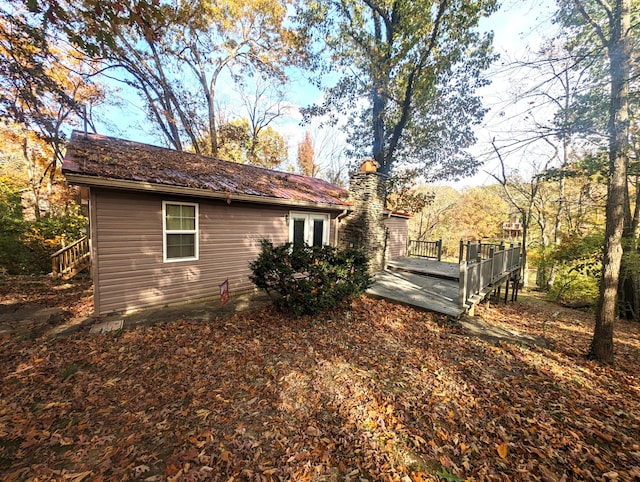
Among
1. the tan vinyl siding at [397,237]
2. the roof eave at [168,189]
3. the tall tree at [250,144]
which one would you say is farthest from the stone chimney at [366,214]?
the tall tree at [250,144]

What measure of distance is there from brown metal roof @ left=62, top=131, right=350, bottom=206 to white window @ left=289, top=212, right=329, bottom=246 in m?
0.65

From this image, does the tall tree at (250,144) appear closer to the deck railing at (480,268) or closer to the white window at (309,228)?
the white window at (309,228)

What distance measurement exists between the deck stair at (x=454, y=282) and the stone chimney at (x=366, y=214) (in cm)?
137

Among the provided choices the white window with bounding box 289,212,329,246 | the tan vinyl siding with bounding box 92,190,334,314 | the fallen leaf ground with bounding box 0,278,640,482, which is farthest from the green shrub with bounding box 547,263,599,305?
the tan vinyl siding with bounding box 92,190,334,314

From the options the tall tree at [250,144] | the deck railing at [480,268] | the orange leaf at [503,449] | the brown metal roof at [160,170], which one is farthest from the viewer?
the tall tree at [250,144]

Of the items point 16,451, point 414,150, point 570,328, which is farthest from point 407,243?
point 16,451

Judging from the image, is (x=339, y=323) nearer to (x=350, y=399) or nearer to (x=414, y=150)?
(x=350, y=399)

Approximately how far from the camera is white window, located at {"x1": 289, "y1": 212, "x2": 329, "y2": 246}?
819cm

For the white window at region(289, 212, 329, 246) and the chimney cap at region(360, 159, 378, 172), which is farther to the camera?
the chimney cap at region(360, 159, 378, 172)

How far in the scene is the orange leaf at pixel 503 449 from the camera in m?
2.37

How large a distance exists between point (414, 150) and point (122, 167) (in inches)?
471

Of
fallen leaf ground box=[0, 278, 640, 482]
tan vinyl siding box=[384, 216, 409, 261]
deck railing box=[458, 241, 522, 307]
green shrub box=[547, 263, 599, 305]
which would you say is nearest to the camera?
fallen leaf ground box=[0, 278, 640, 482]

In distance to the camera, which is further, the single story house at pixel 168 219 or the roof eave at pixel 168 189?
the single story house at pixel 168 219

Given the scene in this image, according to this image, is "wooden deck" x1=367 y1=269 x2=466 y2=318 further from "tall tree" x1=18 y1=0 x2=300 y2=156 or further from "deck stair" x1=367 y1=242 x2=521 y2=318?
"tall tree" x1=18 y1=0 x2=300 y2=156
